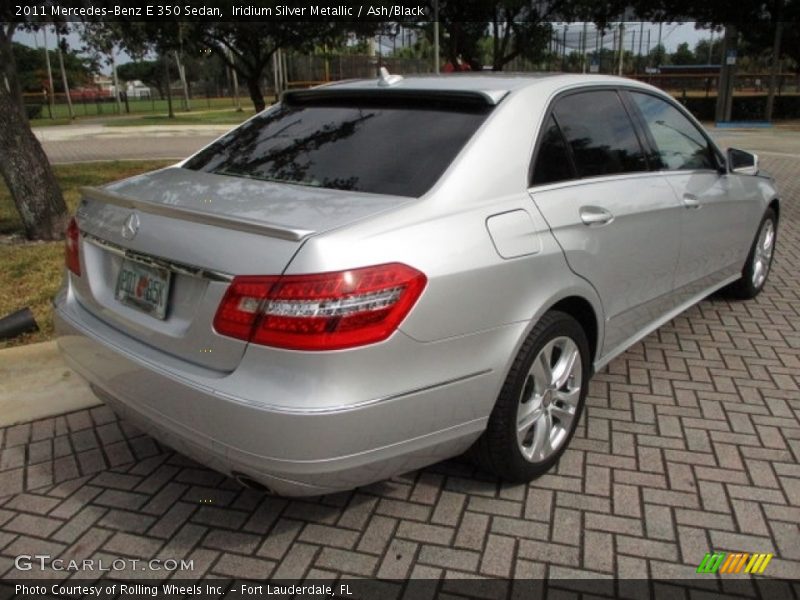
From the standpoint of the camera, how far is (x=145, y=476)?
307 cm

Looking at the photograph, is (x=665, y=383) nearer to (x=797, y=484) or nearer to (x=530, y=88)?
(x=797, y=484)

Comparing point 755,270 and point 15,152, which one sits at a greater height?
point 15,152

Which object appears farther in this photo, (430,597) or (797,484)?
(797,484)

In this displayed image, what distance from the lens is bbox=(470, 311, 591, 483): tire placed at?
105 inches

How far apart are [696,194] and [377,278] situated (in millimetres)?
2501

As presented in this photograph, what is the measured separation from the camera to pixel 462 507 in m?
2.82

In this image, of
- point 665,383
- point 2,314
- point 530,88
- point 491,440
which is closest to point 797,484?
point 665,383

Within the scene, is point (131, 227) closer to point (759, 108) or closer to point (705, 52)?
point (759, 108)

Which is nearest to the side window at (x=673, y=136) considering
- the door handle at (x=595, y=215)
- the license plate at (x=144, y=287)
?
the door handle at (x=595, y=215)

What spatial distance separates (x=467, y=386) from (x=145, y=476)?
5.02 ft

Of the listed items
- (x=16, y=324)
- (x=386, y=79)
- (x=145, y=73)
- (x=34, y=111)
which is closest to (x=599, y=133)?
(x=386, y=79)

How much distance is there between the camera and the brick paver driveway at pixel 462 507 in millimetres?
2525

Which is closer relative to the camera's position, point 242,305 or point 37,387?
point 242,305

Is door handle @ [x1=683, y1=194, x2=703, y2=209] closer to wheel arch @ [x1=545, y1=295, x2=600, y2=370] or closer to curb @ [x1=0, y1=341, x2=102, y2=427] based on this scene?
wheel arch @ [x1=545, y1=295, x2=600, y2=370]
